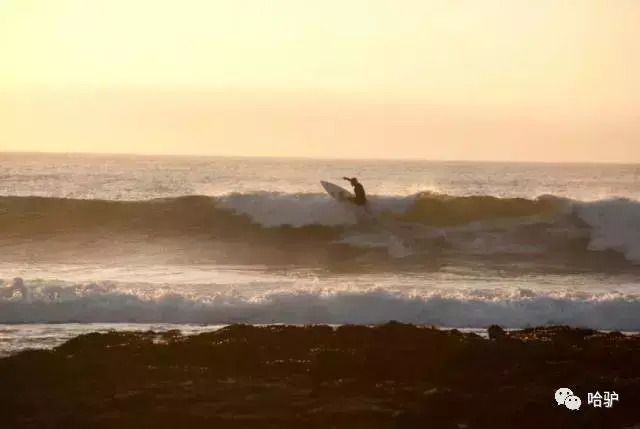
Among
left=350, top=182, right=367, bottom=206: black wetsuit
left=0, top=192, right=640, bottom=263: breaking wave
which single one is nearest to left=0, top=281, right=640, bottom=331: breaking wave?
left=0, top=192, right=640, bottom=263: breaking wave

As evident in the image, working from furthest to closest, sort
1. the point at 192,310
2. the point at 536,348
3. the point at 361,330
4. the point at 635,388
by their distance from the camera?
the point at 192,310
the point at 361,330
the point at 536,348
the point at 635,388

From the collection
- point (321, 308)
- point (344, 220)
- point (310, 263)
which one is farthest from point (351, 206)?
point (321, 308)

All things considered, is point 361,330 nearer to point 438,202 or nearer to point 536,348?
point 536,348

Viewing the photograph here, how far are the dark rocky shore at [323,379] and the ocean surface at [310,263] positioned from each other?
2125mm

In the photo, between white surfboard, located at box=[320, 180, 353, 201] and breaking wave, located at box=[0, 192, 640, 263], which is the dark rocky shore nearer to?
breaking wave, located at box=[0, 192, 640, 263]

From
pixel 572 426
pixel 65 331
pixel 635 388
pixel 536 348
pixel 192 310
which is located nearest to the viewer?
pixel 572 426

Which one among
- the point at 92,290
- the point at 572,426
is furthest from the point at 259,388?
the point at 92,290

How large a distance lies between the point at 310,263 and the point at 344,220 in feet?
15.4

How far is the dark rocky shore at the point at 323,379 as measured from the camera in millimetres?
7102

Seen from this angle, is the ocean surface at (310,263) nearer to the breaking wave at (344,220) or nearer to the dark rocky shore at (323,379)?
the breaking wave at (344,220)

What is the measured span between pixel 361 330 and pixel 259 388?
2230mm

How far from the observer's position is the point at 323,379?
823 cm

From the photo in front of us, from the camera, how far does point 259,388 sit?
7906 mm

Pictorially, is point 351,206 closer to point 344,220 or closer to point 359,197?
point 359,197
